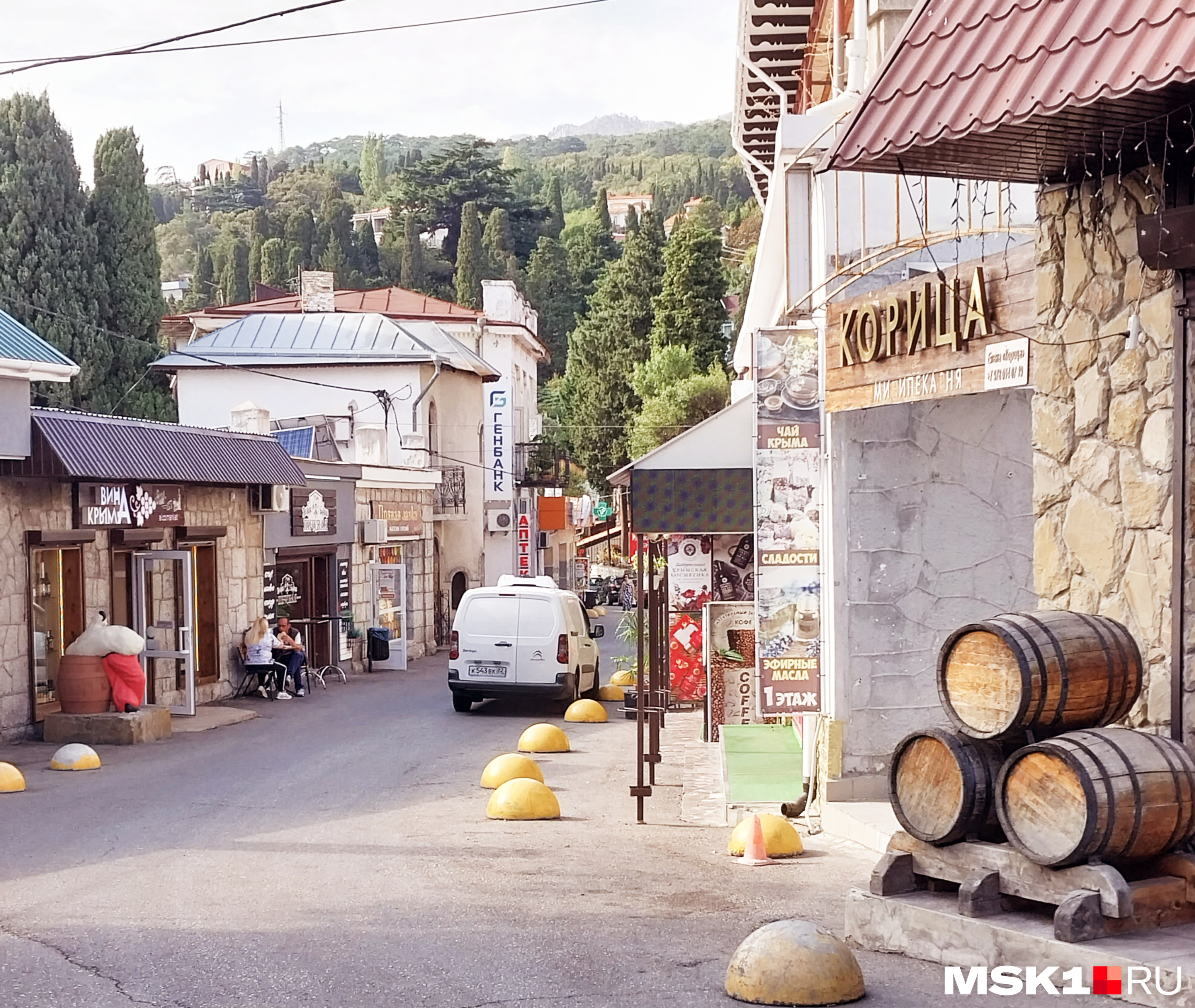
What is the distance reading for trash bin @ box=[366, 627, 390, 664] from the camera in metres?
29.3

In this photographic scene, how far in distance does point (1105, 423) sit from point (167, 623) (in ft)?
55.8

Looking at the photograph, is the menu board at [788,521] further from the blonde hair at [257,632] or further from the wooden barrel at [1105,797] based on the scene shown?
the blonde hair at [257,632]

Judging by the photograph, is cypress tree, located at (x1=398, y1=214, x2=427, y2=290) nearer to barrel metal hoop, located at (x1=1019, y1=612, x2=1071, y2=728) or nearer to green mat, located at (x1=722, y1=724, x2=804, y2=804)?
green mat, located at (x1=722, y1=724, x2=804, y2=804)

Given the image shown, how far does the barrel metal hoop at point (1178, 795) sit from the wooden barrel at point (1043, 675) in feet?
1.09

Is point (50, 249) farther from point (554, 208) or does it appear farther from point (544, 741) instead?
point (554, 208)

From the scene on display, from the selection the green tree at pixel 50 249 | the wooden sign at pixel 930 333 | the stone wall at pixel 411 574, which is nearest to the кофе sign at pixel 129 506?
the stone wall at pixel 411 574

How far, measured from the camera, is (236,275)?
93.6m

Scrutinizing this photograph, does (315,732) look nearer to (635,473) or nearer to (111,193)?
(635,473)

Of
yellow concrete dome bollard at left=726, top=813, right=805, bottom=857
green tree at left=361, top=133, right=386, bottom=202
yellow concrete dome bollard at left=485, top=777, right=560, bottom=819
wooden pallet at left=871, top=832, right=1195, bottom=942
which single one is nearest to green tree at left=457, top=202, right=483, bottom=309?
yellow concrete dome bollard at left=485, top=777, right=560, bottom=819

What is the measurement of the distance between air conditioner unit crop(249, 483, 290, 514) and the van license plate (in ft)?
17.5

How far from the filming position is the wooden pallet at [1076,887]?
214 inches

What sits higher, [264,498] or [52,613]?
[264,498]

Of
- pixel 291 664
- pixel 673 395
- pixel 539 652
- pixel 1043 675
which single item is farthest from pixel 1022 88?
pixel 673 395

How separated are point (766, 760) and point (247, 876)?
628 centimetres
